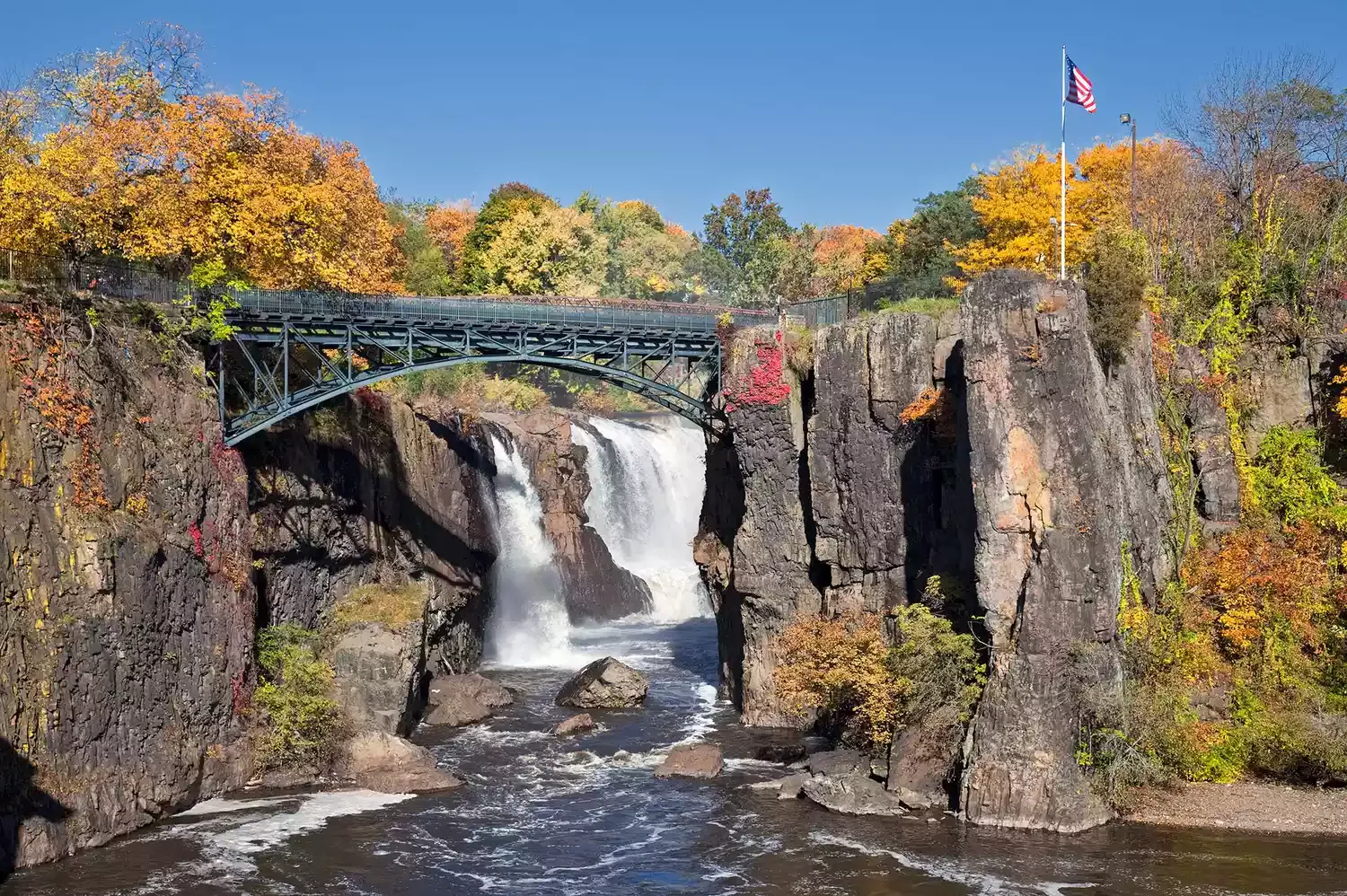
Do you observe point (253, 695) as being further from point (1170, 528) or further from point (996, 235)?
point (996, 235)

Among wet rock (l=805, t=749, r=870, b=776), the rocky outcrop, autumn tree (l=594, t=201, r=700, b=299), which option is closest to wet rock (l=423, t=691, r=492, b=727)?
the rocky outcrop

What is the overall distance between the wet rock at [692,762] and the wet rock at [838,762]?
243cm

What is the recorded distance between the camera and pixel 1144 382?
37312 mm

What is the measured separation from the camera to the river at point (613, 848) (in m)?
26.4

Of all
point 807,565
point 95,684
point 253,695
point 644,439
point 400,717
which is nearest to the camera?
point 95,684

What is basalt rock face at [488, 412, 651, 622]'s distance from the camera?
183 feet

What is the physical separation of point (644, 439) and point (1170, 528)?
3277 cm

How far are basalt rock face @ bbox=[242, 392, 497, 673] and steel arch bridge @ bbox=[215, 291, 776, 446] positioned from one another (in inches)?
84.8

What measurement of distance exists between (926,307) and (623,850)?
18575mm

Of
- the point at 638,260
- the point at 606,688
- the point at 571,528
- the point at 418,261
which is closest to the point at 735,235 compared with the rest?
the point at 638,260


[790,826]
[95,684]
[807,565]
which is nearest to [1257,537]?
[807,565]

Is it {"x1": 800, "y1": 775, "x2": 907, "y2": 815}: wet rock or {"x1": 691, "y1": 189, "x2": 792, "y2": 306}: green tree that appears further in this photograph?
{"x1": 691, "y1": 189, "x2": 792, "y2": 306}: green tree

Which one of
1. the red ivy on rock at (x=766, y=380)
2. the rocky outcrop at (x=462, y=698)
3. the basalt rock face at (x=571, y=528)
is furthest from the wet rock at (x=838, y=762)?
the basalt rock face at (x=571, y=528)

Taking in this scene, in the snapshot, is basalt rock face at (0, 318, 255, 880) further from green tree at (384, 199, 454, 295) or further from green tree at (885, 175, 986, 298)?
green tree at (384, 199, 454, 295)
